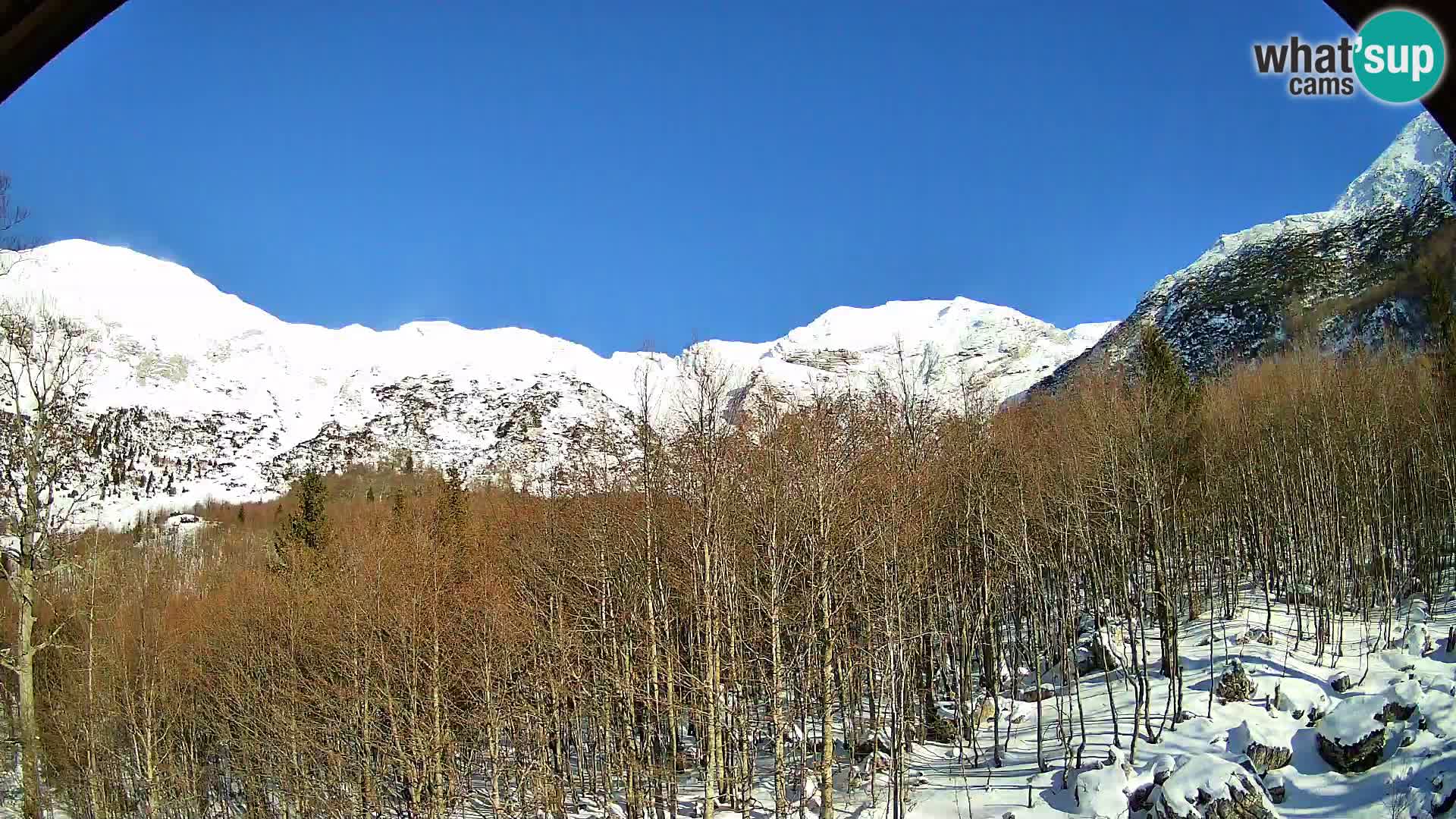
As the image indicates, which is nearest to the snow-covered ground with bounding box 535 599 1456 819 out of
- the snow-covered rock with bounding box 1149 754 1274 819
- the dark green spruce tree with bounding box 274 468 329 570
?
the snow-covered rock with bounding box 1149 754 1274 819

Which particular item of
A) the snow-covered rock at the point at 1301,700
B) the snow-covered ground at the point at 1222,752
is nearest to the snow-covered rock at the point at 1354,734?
the snow-covered ground at the point at 1222,752

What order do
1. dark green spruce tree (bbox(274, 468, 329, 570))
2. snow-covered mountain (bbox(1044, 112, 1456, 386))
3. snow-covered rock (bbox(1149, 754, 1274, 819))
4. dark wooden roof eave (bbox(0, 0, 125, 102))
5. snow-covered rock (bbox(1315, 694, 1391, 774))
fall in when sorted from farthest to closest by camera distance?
1. snow-covered mountain (bbox(1044, 112, 1456, 386))
2. dark green spruce tree (bbox(274, 468, 329, 570))
3. snow-covered rock (bbox(1315, 694, 1391, 774))
4. snow-covered rock (bbox(1149, 754, 1274, 819))
5. dark wooden roof eave (bbox(0, 0, 125, 102))

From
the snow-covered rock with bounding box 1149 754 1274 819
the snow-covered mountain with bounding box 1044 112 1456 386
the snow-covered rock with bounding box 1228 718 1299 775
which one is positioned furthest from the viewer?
the snow-covered mountain with bounding box 1044 112 1456 386

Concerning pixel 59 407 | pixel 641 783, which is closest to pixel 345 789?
pixel 641 783

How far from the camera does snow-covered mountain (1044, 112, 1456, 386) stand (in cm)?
7106

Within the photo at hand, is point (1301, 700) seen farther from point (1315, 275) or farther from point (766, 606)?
point (1315, 275)

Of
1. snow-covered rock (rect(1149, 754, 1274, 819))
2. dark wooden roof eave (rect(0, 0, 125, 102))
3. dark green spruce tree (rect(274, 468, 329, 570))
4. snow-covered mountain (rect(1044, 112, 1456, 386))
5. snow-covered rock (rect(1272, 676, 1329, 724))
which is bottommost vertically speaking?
snow-covered rock (rect(1149, 754, 1274, 819))

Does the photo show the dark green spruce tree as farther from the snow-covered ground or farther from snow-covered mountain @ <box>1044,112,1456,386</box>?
snow-covered mountain @ <box>1044,112,1456,386</box>

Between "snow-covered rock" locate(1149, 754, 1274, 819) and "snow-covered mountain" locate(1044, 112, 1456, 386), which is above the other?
"snow-covered mountain" locate(1044, 112, 1456, 386)

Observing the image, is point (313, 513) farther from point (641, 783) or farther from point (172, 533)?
point (172, 533)

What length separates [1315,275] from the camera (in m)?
99.3

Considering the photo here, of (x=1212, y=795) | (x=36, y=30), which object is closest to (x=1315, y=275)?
(x=1212, y=795)

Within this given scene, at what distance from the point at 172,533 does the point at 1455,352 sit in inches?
4279

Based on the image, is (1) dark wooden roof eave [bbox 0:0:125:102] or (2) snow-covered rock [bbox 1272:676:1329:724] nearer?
(1) dark wooden roof eave [bbox 0:0:125:102]
